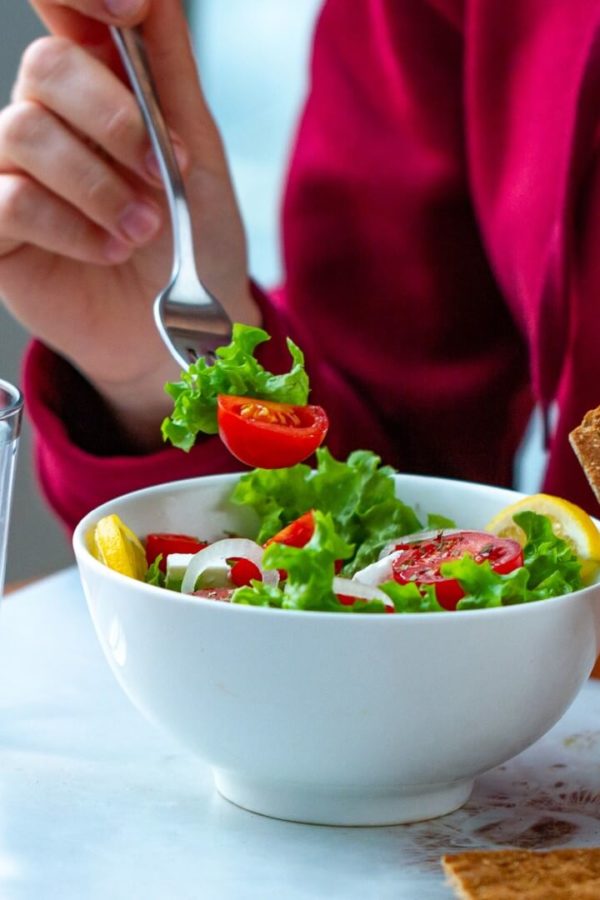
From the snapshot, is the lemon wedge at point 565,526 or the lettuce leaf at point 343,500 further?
the lettuce leaf at point 343,500

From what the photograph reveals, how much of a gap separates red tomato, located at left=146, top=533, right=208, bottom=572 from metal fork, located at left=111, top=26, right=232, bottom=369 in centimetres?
24

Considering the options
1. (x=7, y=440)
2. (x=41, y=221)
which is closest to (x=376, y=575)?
(x=7, y=440)

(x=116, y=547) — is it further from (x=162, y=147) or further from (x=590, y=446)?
(x=162, y=147)

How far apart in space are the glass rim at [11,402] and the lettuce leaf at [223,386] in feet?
0.31

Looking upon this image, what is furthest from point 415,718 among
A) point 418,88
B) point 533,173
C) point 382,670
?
point 418,88

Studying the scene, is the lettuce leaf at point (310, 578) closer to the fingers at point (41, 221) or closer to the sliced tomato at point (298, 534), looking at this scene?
the sliced tomato at point (298, 534)

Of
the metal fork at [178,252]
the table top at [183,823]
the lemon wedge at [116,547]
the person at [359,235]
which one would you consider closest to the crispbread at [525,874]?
the table top at [183,823]

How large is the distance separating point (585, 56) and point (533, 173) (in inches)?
7.8

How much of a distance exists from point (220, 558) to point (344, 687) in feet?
0.50

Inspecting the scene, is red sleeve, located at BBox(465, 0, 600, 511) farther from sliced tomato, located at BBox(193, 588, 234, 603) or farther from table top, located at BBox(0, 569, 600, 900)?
sliced tomato, located at BBox(193, 588, 234, 603)

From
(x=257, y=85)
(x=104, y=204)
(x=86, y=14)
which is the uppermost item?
(x=86, y=14)

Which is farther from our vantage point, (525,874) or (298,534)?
(298,534)

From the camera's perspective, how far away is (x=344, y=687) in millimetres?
658

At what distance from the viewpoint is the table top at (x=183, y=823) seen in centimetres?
66
